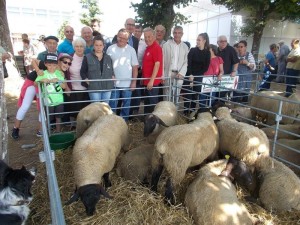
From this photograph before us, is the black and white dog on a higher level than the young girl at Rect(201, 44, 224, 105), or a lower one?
lower

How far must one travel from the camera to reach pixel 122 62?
15.7 ft

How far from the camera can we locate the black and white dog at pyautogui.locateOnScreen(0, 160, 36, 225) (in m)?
2.11

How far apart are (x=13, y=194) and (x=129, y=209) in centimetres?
108

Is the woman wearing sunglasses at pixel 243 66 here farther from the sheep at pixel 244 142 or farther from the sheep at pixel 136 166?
the sheep at pixel 136 166

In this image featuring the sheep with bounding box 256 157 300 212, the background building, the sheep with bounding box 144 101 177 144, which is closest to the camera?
the sheep with bounding box 256 157 300 212

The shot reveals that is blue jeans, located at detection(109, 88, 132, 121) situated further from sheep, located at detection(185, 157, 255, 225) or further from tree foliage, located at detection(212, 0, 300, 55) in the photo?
tree foliage, located at detection(212, 0, 300, 55)

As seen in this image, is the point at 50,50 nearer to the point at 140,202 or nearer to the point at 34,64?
the point at 34,64

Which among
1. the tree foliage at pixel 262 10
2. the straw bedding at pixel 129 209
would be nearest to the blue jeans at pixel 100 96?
the straw bedding at pixel 129 209

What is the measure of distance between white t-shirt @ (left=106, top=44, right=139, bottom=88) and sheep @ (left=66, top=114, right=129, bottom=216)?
4.36ft

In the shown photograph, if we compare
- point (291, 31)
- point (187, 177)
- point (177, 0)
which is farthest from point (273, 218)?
point (291, 31)

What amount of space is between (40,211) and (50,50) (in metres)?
3.18

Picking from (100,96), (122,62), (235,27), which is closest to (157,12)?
(122,62)

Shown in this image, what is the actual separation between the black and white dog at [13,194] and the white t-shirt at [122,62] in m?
2.76

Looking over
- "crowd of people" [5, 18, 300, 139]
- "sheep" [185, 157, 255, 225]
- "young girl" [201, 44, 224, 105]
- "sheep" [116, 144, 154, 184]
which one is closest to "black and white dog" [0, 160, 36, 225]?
"sheep" [116, 144, 154, 184]
